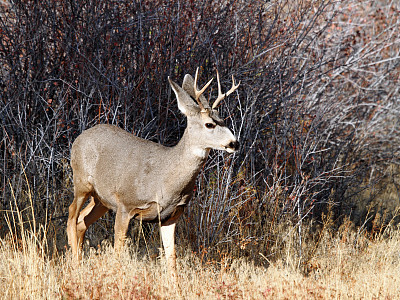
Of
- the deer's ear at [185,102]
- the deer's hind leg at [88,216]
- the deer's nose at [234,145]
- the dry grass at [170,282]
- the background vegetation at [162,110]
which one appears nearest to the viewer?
the dry grass at [170,282]

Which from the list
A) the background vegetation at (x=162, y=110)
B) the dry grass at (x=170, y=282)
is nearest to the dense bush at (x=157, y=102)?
the background vegetation at (x=162, y=110)

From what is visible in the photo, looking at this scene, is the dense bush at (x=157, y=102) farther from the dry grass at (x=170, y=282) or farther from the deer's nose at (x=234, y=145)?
the deer's nose at (x=234, y=145)

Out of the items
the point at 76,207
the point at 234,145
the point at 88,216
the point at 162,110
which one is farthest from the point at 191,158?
the point at 162,110

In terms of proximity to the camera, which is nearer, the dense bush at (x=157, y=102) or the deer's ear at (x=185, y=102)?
the deer's ear at (x=185, y=102)

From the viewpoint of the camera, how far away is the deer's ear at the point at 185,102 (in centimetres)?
555

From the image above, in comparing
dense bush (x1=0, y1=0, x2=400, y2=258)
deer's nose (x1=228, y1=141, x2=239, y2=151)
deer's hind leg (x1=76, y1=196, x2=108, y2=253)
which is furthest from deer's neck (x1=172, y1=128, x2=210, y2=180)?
deer's hind leg (x1=76, y1=196, x2=108, y2=253)

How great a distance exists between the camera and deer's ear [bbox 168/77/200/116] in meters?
5.55

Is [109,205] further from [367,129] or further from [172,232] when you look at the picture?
[367,129]

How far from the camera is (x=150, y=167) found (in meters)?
5.69

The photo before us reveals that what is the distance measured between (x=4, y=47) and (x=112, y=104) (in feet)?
5.52

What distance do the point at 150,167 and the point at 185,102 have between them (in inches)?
26.5

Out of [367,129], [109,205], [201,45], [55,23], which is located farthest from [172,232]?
[367,129]

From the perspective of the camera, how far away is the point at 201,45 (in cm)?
780

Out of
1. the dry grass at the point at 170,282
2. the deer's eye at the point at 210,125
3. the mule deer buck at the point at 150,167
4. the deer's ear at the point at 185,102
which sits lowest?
the dry grass at the point at 170,282
